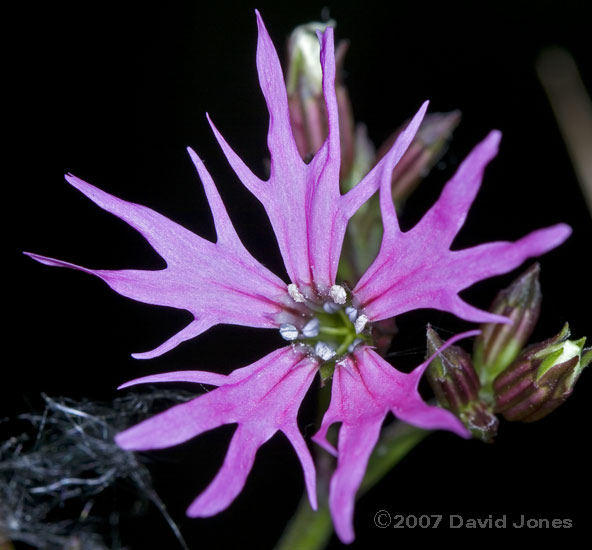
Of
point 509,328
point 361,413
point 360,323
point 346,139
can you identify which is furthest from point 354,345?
point 346,139

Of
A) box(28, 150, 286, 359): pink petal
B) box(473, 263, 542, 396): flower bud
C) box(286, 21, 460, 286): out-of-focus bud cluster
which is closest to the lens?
box(28, 150, 286, 359): pink petal

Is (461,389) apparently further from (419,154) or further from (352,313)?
(419,154)

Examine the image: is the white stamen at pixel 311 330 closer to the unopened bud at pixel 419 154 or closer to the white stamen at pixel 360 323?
the white stamen at pixel 360 323

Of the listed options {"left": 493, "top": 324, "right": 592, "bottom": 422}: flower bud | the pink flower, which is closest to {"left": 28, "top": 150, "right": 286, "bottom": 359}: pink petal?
the pink flower

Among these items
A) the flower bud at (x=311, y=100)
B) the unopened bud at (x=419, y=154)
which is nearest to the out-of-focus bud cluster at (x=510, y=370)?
the unopened bud at (x=419, y=154)

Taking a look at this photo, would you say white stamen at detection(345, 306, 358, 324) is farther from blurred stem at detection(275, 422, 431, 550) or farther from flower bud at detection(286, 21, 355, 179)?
flower bud at detection(286, 21, 355, 179)

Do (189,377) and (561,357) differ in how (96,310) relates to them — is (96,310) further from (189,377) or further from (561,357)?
(561,357)
